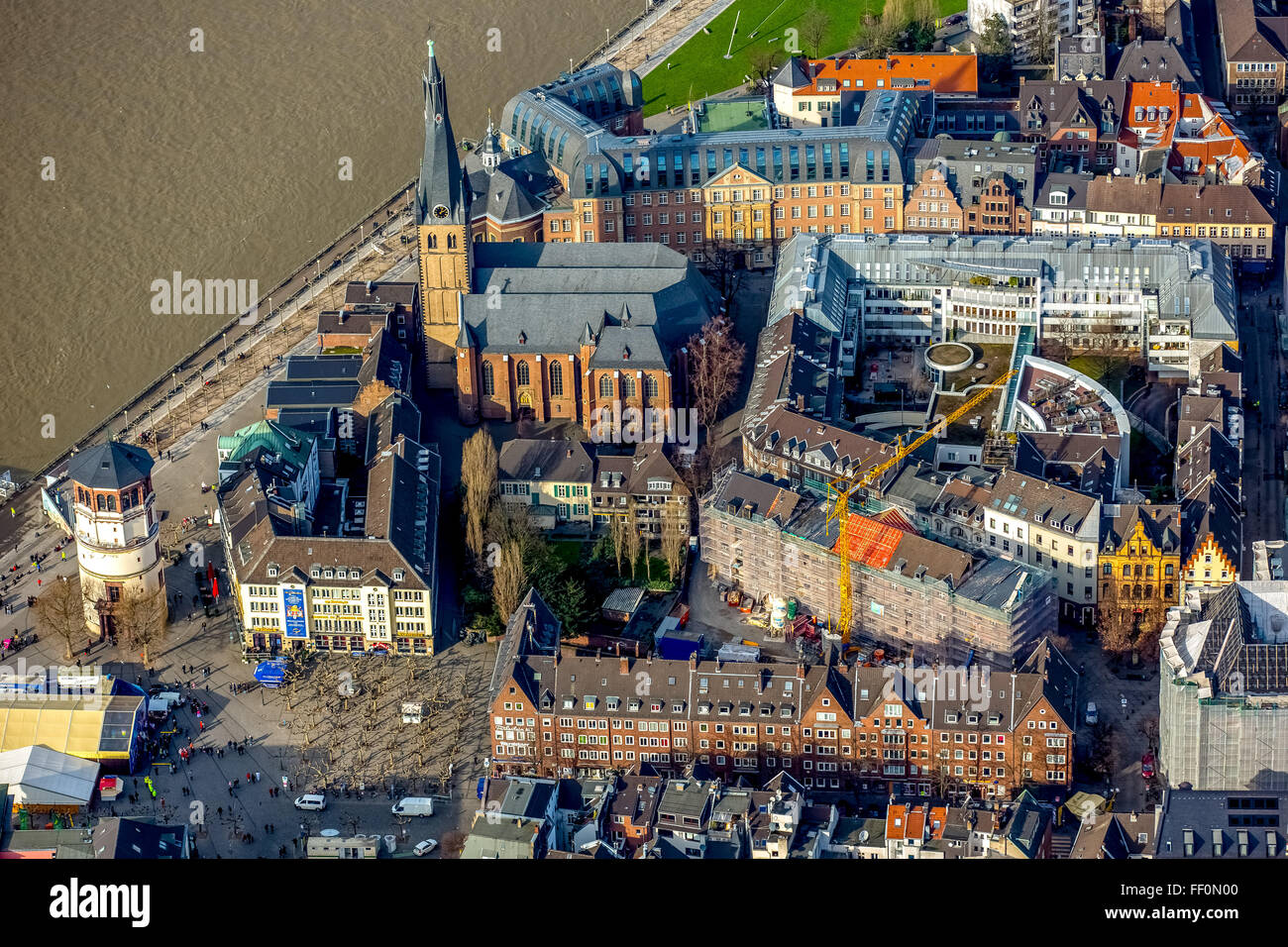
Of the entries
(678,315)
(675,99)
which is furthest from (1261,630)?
(675,99)

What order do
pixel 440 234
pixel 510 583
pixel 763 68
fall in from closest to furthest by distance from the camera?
1. pixel 510 583
2. pixel 440 234
3. pixel 763 68

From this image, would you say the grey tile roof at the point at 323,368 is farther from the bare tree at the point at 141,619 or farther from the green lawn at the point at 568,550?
the bare tree at the point at 141,619

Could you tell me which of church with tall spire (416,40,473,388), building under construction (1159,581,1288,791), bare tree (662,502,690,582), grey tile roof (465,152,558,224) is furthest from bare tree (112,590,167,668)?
building under construction (1159,581,1288,791)

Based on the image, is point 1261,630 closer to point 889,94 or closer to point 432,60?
point 432,60

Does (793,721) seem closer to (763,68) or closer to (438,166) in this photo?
(438,166)

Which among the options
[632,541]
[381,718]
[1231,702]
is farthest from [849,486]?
[381,718]
